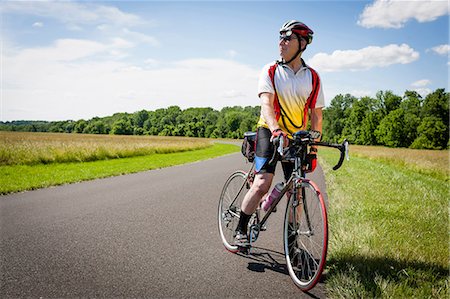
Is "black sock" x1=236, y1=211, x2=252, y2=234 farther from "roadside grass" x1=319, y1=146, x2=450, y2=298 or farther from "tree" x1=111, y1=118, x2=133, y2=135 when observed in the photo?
"tree" x1=111, y1=118, x2=133, y2=135

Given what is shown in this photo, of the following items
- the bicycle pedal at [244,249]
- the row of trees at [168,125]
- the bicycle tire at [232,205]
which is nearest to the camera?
the bicycle pedal at [244,249]

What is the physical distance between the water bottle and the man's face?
1.38 metres

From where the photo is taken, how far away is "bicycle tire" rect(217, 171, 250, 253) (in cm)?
414

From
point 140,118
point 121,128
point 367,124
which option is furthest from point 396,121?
point 140,118

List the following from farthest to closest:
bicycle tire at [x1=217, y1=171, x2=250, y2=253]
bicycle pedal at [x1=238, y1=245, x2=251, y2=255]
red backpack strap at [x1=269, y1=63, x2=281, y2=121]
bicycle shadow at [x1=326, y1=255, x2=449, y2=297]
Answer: bicycle tire at [x1=217, y1=171, x2=250, y2=253], bicycle pedal at [x1=238, y1=245, x2=251, y2=255], red backpack strap at [x1=269, y1=63, x2=281, y2=121], bicycle shadow at [x1=326, y1=255, x2=449, y2=297]

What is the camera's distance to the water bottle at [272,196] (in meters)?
3.26

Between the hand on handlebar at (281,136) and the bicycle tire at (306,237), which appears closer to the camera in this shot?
the bicycle tire at (306,237)

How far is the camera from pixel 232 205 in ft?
14.1

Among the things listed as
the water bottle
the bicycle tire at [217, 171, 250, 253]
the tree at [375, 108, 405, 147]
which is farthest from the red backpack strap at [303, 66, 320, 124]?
the tree at [375, 108, 405, 147]

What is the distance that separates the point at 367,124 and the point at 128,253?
272 feet

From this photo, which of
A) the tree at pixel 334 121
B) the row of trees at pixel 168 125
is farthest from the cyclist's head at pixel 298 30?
the row of trees at pixel 168 125

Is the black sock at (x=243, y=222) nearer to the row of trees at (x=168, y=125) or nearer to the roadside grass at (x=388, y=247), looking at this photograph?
the roadside grass at (x=388, y=247)

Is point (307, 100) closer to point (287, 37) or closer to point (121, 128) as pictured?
point (287, 37)

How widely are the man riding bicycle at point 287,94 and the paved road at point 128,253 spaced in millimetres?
989
